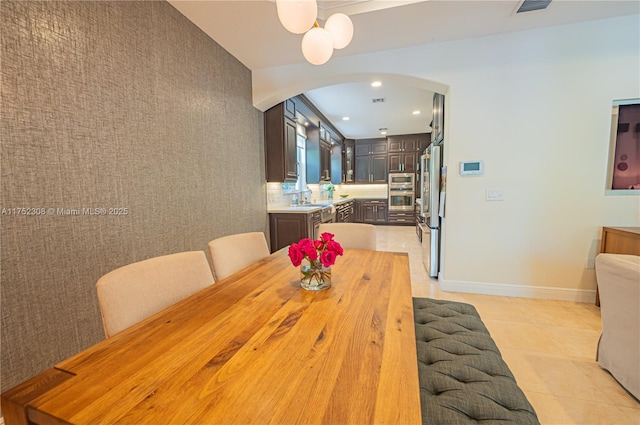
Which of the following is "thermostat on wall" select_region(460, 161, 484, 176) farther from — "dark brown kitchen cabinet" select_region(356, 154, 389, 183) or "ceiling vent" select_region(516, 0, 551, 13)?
"dark brown kitchen cabinet" select_region(356, 154, 389, 183)

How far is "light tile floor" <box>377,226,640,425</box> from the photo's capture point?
1.37m

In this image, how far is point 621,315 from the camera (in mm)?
1410

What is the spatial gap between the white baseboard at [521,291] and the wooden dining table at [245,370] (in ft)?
7.29

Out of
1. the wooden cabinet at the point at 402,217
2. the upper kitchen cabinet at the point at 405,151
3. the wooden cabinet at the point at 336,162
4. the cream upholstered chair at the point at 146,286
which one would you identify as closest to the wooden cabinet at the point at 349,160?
the wooden cabinet at the point at 336,162

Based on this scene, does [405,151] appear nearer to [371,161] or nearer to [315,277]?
[371,161]

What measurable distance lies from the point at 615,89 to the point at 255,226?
3.92m

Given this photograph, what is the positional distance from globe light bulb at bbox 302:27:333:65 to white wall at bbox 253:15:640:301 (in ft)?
5.72

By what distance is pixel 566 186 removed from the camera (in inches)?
101

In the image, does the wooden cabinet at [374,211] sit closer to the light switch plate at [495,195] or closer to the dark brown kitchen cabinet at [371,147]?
the dark brown kitchen cabinet at [371,147]

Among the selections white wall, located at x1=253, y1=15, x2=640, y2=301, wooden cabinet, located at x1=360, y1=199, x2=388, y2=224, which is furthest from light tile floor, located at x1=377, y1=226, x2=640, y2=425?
wooden cabinet, located at x1=360, y1=199, x2=388, y2=224

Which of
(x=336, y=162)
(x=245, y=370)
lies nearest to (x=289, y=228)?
(x=245, y=370)

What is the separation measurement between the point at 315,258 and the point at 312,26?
116 cm

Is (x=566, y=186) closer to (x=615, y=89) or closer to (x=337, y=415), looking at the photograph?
(x=615, y=89)

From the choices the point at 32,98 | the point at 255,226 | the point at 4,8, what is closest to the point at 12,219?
the point at 32,98
